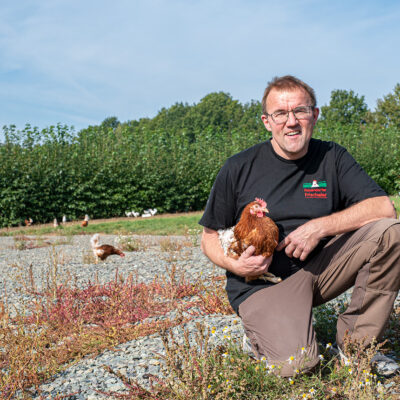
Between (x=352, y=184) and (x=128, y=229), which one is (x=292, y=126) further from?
(x=128, y=229)

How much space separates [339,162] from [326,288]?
0.92 m

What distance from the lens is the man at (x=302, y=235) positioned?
2.73 metres

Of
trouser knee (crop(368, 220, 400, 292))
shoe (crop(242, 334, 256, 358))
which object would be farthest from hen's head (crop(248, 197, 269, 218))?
shoe (crop(242, 334, 256, 358))

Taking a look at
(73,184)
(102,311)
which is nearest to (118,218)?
(73,184)

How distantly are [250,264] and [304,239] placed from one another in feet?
1.31

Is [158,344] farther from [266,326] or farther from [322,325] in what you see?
[322,325]

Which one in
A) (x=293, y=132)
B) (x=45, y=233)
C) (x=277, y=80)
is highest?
(x=277, y=80)

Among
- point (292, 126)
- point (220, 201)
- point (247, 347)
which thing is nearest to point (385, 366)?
point (247, 347)

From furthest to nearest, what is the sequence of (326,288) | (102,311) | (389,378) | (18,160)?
(18,160)
(102,311)
(326,288)
(389,378)

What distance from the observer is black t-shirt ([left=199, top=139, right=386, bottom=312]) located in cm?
304

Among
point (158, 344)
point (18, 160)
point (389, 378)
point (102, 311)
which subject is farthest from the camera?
point (18, 160)

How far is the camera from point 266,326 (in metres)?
2.79

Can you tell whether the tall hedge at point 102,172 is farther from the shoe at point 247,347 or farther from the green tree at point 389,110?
the green tree at point 389,110

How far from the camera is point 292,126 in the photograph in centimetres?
303
